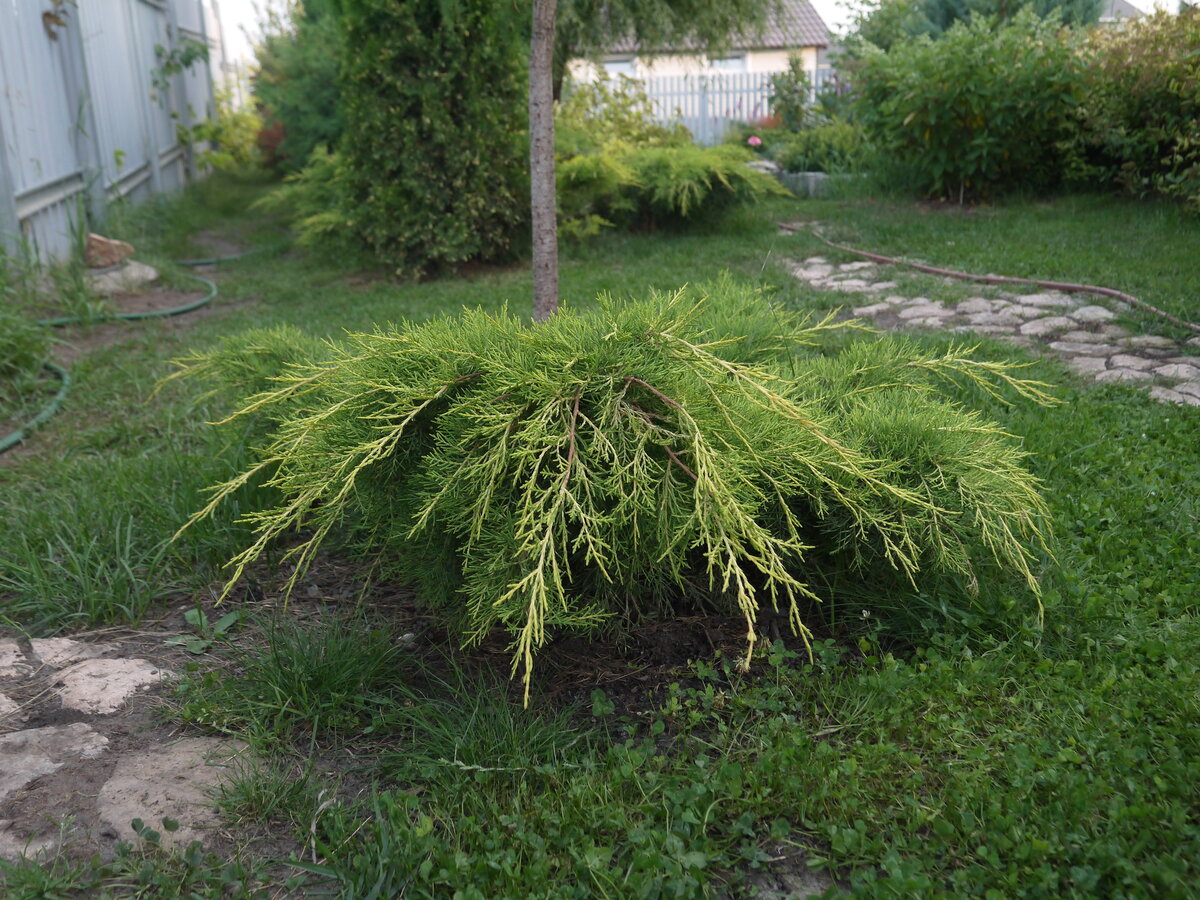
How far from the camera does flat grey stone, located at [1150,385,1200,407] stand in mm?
3689

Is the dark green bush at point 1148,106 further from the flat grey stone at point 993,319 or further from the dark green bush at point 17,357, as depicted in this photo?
the dark green bush at point 17,357

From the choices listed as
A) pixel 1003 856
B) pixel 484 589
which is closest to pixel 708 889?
A: pixel 1003 856

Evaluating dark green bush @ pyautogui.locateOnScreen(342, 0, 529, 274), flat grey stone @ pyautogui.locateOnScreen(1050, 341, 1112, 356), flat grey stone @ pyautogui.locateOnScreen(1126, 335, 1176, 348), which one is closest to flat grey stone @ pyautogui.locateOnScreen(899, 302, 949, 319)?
flat grey stone @ pyautogui.locateOnScreen(1050, 341, 1112, 356)

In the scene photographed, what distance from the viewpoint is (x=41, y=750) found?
2.03 metres

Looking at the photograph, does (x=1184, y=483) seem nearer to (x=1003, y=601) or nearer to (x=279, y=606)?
(x=1003, y=601)

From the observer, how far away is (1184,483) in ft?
9.76

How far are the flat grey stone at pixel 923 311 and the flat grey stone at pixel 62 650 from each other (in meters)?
4.48

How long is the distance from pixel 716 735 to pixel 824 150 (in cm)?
1020

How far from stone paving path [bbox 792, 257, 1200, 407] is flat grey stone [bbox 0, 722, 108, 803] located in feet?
13.1

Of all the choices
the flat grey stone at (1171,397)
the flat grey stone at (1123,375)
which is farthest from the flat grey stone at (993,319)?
the flat grey stone at (1171,397)

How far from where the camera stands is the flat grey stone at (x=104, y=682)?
2.21m

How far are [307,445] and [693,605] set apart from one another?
1.11 m

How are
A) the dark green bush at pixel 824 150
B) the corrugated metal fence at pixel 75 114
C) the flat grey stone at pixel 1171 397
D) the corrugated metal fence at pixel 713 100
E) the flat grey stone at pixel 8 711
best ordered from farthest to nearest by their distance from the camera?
the corrugated metal fence at pixel 713 100
the dark green bush at pixel 824 150
the corrugated metal fence at pixel 75 114
the flat grey stone at pixel 1171 397
the flat grey stone at pixel 8 711

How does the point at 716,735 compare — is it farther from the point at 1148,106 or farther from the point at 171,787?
the point at 1148,106
